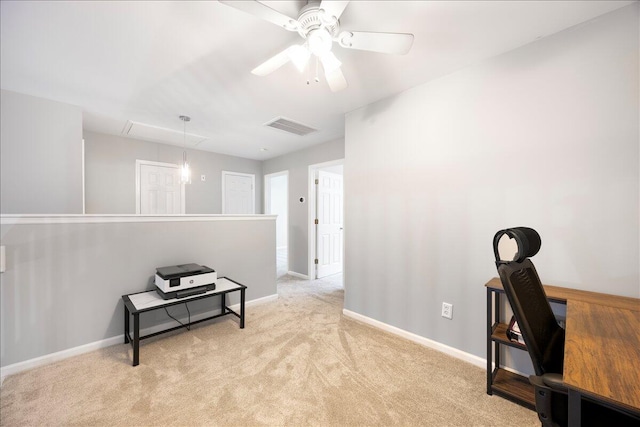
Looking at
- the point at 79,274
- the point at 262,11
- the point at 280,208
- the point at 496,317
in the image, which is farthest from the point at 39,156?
the point at 280,208

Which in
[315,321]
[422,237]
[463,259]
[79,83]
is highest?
[79,83]

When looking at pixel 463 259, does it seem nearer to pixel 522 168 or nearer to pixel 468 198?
pixel 468 198

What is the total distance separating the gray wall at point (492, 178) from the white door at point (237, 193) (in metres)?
3.19

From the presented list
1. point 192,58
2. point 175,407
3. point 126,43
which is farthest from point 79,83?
point 175,407

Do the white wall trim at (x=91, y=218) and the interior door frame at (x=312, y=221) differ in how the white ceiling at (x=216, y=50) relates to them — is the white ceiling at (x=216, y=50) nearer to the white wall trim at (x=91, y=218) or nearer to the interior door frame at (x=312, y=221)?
the white wall trim at (x=91, y=218)

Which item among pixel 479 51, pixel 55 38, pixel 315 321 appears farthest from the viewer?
pixel 315 321

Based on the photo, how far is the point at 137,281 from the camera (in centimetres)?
253

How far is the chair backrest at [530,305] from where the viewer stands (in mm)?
980

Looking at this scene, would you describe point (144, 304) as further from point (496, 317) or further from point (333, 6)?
point (496, 317)

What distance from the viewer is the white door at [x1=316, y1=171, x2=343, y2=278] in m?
4.80

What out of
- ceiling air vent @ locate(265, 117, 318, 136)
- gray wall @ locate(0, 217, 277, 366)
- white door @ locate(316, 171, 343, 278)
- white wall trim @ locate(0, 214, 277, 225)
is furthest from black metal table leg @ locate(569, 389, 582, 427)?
white door @ locate(316, 171, 343, 278)

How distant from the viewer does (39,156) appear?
2611 mm

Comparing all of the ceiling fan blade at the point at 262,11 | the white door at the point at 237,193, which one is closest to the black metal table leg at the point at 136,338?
the ceiling fan blade at the point at 262,11

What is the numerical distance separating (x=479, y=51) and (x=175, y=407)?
3224mm
